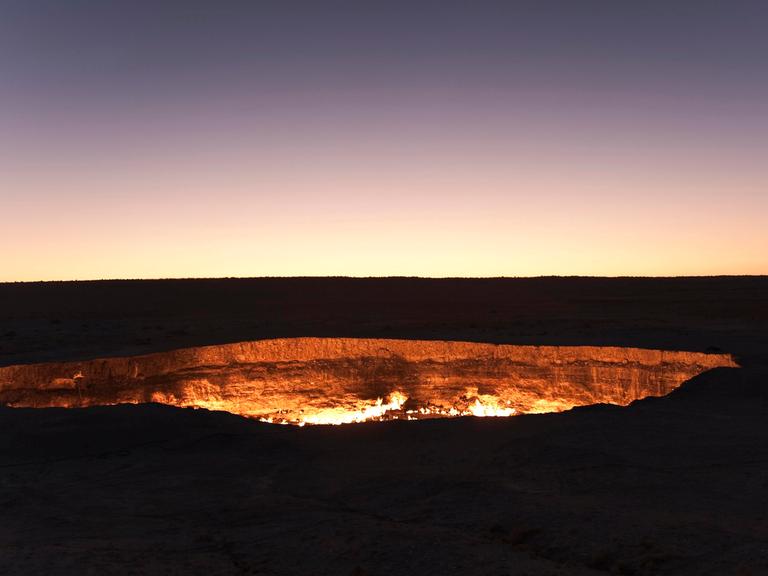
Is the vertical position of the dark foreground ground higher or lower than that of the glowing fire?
higher

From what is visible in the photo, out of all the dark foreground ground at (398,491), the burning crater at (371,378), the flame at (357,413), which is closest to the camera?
the dark foreground ground at (398,491)

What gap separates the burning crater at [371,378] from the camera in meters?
11.2

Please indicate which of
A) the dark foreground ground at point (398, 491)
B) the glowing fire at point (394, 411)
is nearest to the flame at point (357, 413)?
the glowing fire at point (394, 411)

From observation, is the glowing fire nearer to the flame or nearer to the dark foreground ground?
the flame

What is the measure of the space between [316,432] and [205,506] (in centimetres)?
217

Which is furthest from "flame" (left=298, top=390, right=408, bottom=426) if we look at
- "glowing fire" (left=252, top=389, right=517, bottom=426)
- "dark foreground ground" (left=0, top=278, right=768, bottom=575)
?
"dark foreground ground" (left=0, top=278, right=768, bottom=575)

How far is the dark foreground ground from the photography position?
421 centimetres

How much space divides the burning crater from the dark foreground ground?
196 cm

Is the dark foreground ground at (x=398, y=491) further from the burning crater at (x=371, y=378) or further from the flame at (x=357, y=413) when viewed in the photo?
the flame at (x=357, y=413)

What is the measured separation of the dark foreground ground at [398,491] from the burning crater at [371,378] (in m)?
1.96

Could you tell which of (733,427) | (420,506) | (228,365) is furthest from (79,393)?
(733,427)

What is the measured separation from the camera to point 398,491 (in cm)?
551

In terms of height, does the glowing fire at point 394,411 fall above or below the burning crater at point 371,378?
below

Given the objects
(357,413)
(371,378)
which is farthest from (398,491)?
(371,378)
